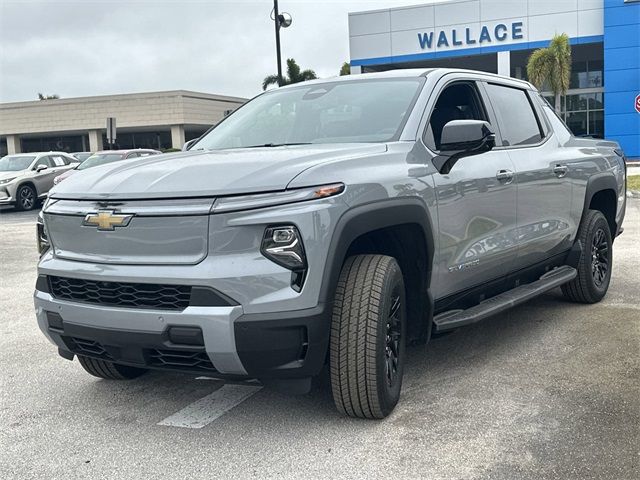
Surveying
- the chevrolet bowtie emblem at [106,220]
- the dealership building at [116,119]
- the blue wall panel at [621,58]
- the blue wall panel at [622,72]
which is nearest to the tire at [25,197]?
the chevrolet bowtie emblem at [106,220]

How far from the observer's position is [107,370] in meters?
4.34

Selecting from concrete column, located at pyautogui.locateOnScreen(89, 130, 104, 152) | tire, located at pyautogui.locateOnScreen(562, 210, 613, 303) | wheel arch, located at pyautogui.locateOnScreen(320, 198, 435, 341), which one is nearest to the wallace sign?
concrete column, located at pyautogui.locateOnScreen(89, 130, 104, 152)

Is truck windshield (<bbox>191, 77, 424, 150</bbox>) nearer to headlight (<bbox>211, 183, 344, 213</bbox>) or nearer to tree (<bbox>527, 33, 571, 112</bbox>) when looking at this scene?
headlight (<bbox>211, 183, 344, 213</bbox>)

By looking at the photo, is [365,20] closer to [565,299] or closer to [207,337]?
[565,299]

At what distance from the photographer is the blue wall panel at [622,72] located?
110 ft

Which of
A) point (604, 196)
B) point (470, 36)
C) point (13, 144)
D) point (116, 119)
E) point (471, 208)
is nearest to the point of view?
point (471, 208)

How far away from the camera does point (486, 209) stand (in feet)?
14.4

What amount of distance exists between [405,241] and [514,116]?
6.25 feet

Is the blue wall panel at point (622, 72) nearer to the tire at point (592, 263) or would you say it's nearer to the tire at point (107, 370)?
the tire at point (592, 263)

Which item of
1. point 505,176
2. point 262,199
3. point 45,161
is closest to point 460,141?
point 505,176

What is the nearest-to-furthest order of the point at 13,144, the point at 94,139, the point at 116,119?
the point at 116,119 < the point at 94,139 < the point at 13,144

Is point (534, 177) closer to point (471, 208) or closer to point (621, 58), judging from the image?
point (471, 208)

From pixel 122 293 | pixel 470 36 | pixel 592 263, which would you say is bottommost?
pixel 592 263

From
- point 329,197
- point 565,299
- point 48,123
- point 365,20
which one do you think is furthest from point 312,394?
point 48,123
